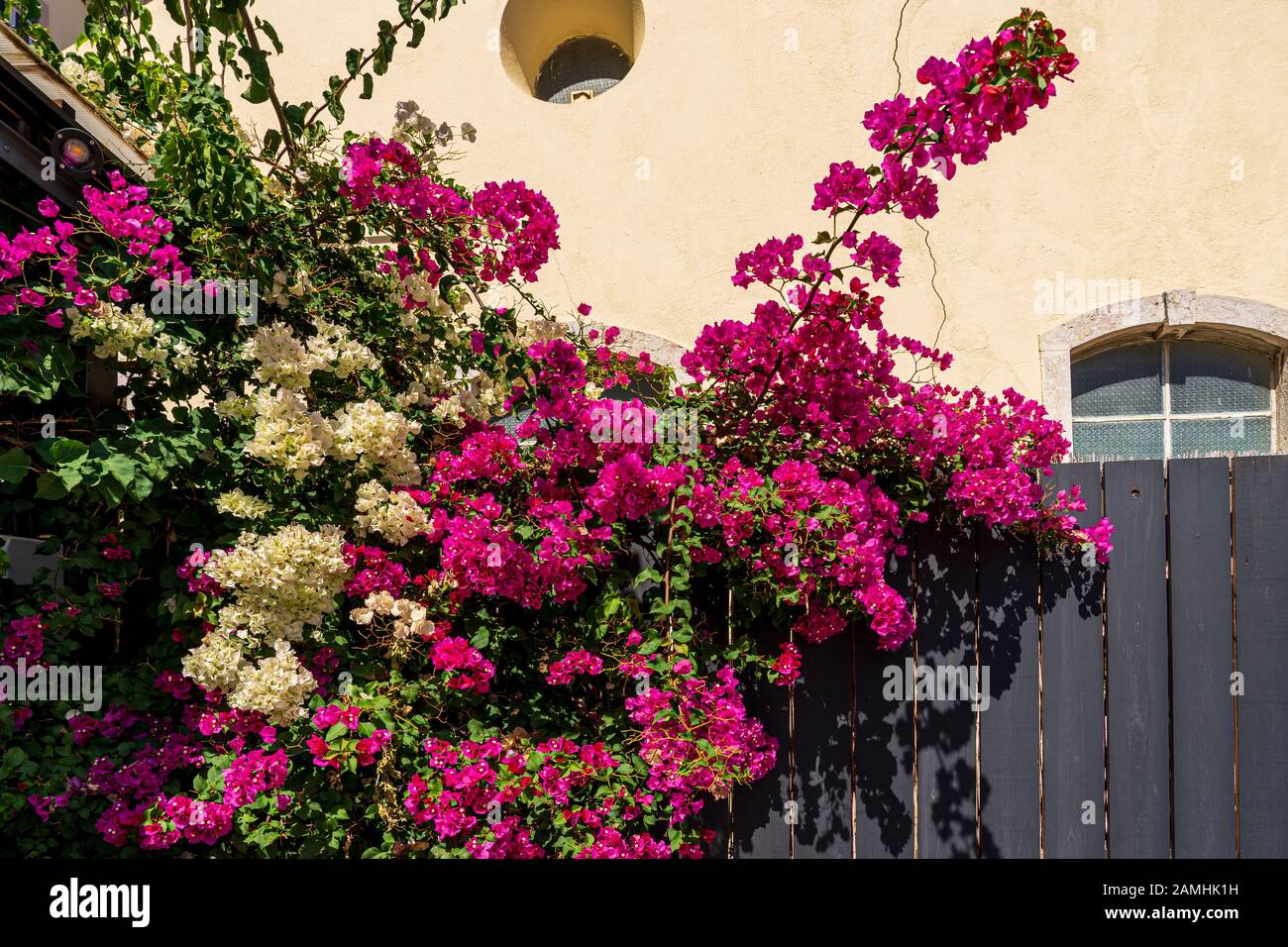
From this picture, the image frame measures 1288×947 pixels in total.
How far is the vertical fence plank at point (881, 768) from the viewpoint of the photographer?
300 centimetres

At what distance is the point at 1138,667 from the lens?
2.93m

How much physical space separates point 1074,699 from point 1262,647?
70 centimetres

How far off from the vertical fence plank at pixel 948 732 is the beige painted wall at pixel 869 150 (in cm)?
174

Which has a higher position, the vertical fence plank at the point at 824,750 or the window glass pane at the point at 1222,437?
the window glass pane at the point at 1222,437

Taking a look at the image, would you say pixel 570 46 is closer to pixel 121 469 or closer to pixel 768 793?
pixel 121 469

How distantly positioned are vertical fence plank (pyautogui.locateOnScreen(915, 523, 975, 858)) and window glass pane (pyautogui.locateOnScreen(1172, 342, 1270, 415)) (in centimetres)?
234

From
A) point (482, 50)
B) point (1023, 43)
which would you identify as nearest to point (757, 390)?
point (1023, 43)
